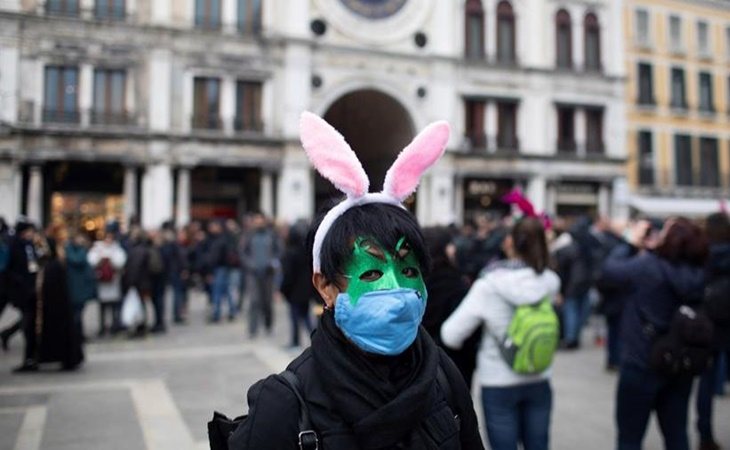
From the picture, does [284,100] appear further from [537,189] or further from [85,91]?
[537,189]

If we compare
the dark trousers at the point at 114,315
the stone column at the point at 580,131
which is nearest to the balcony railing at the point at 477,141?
the stone column at the point at 580,131

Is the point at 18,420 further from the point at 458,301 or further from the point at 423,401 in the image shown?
the point at 423,401

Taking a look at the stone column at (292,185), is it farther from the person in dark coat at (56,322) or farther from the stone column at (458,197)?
the person in dark coat at (56,322)

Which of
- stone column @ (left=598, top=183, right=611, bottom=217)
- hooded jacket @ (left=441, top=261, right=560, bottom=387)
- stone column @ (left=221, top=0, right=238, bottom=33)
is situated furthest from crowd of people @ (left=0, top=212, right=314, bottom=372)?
stone column @ (left=598, top=183, right=611, bottom=217)

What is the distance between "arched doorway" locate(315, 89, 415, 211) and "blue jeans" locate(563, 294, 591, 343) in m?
16.4

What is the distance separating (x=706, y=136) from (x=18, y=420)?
120 feet

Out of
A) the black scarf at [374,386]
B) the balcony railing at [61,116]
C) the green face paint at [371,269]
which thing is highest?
the balcony railing at [61,116]

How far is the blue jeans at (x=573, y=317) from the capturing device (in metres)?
9.58

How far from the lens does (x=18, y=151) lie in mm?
21078

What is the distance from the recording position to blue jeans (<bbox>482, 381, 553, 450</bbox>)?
352 centimetres

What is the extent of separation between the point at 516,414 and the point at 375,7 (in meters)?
25.0

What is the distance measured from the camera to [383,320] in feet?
5.16

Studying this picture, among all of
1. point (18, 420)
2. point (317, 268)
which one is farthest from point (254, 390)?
point (18, 420)

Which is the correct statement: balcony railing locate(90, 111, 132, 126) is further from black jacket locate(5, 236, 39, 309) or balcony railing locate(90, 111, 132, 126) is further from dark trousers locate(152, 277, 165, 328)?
black jacket locate(5, 236, 39, 309)
